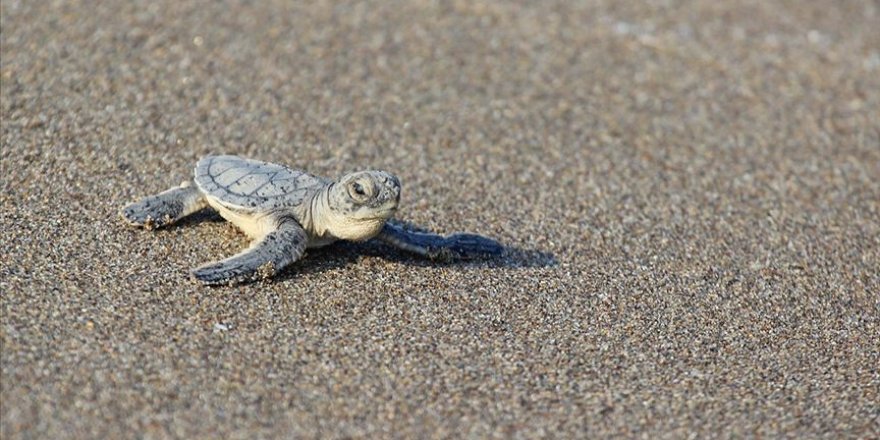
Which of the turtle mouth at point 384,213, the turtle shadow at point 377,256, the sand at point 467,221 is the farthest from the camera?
the turtle shadow at point 377,256

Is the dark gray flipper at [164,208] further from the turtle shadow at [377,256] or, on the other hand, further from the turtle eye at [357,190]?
the turtle eye at [357,190]

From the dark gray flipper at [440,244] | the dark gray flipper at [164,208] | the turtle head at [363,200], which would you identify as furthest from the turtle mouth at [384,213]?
the dark gray flipper at [164,208]

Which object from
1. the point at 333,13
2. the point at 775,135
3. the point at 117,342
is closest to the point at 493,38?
the point at 333,13

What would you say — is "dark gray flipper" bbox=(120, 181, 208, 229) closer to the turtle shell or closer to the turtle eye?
the turtle shell

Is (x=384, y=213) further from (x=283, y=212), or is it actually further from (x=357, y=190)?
(x=283, y=212)

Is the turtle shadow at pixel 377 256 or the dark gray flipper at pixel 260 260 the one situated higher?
the dark gray flipper at pixel 260 260

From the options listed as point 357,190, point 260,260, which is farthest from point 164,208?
point 357,190

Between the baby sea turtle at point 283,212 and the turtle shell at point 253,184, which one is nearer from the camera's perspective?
the baby sea turtle at point 283,212
